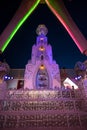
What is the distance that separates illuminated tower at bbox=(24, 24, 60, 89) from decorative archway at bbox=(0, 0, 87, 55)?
3.33m

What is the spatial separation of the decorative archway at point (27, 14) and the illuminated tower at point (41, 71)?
3334 mm

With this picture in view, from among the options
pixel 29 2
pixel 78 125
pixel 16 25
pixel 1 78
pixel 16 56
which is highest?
pixel 29 2

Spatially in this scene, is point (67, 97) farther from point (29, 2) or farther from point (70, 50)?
point (70, 50)

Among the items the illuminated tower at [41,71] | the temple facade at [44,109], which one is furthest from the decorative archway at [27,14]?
the temple facade at [44,109]

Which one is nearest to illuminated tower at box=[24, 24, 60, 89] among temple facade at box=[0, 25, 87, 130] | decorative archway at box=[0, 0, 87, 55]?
decorative archway at box=[0, 0, 87, 55]

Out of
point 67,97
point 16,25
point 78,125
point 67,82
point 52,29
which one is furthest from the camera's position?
point 52,29

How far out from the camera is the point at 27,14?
1728 centimetres

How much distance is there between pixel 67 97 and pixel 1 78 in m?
4.17

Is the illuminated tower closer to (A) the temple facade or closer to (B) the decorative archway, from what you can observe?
(B) the decorative archway

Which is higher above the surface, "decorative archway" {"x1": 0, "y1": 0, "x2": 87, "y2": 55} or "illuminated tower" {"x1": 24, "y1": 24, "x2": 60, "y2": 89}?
"decorative archway" {"x1": 0, "y1": 0, "x2": 87, "y2": 55}

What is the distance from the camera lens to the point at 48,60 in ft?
49.4

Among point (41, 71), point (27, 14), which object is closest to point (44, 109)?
point (41, 71)

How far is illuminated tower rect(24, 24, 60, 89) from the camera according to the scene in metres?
13.6

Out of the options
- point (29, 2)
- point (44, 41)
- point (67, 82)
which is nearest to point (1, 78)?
point (44, 41)
